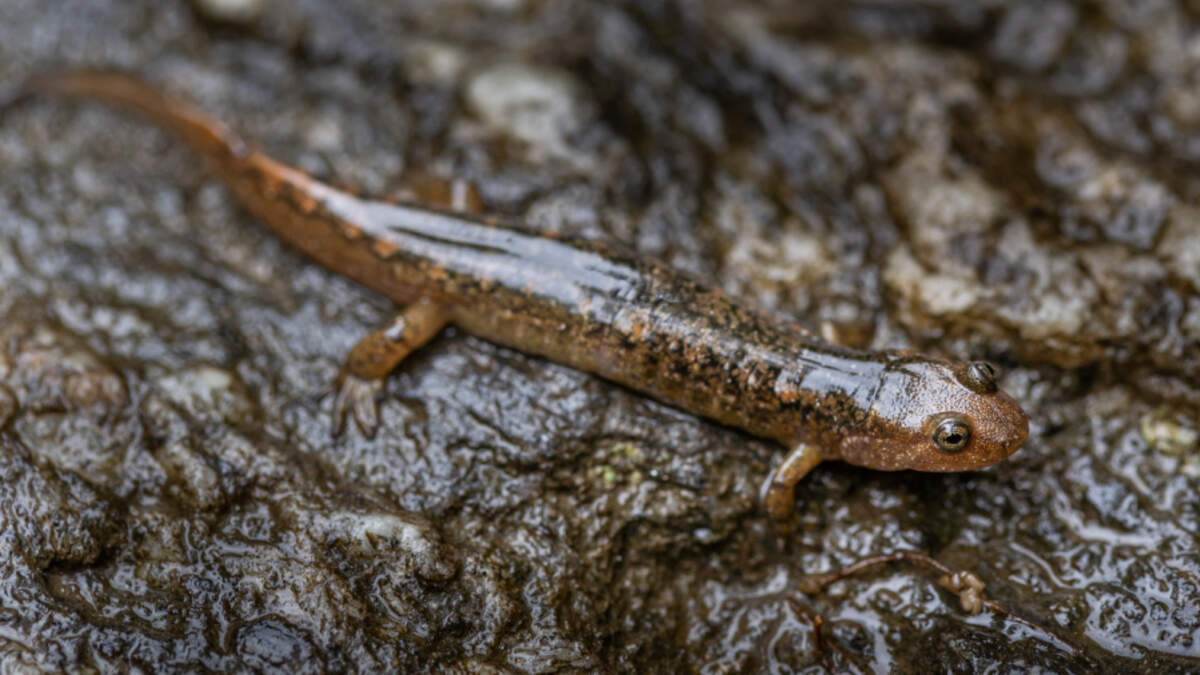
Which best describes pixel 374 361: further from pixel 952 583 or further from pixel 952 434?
pixel 952 583

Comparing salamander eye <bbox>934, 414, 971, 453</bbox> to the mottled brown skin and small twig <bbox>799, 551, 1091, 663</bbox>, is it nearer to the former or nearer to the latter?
the mottled brown skin

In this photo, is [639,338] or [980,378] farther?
[639,338]

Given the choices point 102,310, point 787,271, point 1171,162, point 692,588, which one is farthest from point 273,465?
point 1171,162

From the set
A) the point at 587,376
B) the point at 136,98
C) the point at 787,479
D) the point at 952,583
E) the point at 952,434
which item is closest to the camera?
the point at 952,434

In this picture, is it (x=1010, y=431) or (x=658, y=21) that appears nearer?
(x=1010, y=431)

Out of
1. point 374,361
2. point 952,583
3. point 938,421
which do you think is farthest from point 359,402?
point 952,583

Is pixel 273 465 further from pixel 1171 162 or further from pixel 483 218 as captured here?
pixel 1171 162

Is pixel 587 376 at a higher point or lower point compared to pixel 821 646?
higher

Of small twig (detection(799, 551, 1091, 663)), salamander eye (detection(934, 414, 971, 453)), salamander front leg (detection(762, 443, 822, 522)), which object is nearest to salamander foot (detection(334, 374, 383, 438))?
salamander front leg (detection(762, 443, 822, 522))
